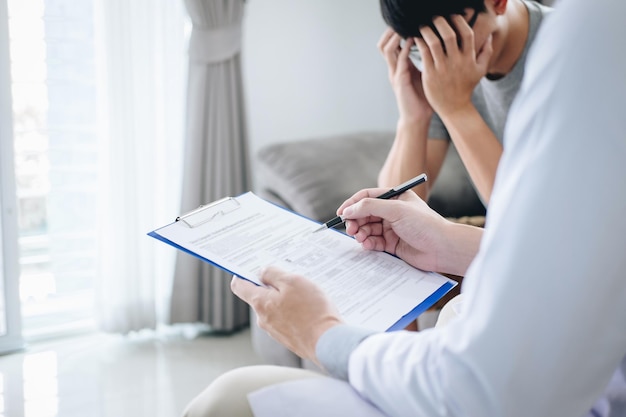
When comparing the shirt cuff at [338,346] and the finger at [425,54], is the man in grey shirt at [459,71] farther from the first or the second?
the shirt cuff at [338,346]

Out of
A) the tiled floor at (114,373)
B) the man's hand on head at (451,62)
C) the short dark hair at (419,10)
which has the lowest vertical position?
the tiled floor at (114,373)

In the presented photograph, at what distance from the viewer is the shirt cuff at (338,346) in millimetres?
648

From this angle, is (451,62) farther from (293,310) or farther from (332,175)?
(293,310)

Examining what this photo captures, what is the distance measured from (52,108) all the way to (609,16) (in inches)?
76.7

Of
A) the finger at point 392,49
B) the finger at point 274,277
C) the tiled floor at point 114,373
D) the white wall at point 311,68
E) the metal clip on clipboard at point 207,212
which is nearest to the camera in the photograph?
the finger at point 274,277

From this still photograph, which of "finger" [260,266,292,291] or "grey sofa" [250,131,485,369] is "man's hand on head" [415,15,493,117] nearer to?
"grey sofa" [250,131,485,369]

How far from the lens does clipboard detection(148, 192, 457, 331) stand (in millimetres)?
805

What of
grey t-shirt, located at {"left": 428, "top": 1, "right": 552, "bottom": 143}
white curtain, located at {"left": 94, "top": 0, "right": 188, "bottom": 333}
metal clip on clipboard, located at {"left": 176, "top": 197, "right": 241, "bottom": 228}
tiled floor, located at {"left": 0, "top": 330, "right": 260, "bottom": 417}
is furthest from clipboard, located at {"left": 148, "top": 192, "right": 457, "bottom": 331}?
white curtain, located at {"left": 94, "top": 0, "right": 188, "bottom": 333}

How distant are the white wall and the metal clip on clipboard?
1462mm

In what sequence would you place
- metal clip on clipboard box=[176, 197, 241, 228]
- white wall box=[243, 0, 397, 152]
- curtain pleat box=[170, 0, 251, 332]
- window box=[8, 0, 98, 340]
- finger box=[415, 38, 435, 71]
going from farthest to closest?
white wall box=[243, 0, 397, 152] < curtain pleat box=[170, 0, 251, 332] < window box=[8, 0, 98, 340] < finger box=[415, 38, 435, 71] < metal clip on clipboard box=[176, 197, 241, 228]

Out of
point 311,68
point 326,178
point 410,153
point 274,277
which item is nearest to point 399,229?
point 274,277

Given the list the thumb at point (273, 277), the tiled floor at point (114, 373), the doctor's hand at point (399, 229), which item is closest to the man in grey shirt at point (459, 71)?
the doctor's hand at point (399, 229)

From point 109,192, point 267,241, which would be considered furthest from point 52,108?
point 267,241

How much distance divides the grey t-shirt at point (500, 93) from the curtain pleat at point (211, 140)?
81cm
